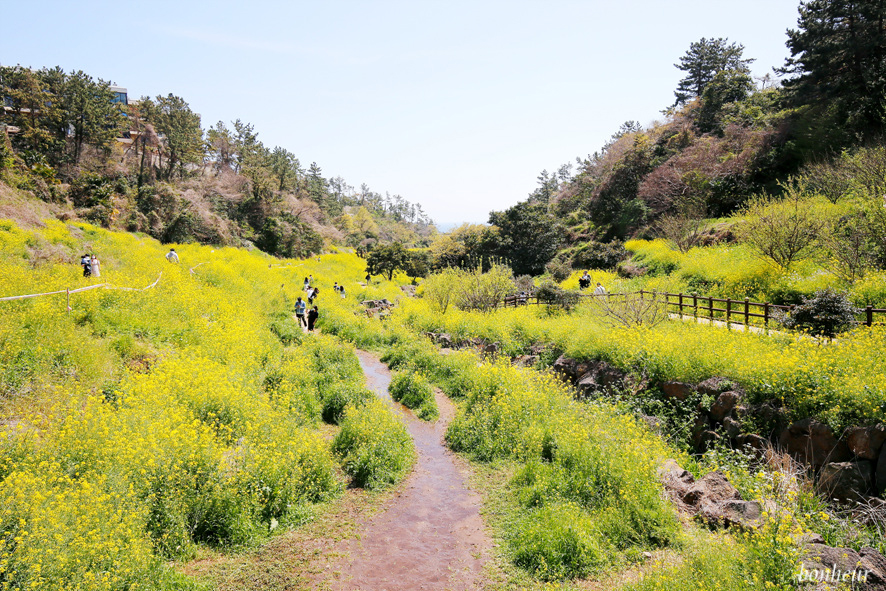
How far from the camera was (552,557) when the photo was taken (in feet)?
24.0

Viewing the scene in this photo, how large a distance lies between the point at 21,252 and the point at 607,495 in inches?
901

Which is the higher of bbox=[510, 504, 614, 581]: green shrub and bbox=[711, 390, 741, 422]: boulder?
bbox=[711, 390, 741, 422]: boulder

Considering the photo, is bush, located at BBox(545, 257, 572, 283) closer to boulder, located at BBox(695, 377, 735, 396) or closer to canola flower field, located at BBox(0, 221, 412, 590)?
canola flower field, located at BBox(0, 221, 412, 590)

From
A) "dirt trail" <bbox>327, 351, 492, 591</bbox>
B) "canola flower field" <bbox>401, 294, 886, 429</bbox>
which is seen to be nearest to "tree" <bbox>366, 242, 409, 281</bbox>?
Answer: "canola flower field" <bbox>401, 294, 886, 429</bbox>

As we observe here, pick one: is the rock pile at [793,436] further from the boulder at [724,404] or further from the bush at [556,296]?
the bush at [556,296]

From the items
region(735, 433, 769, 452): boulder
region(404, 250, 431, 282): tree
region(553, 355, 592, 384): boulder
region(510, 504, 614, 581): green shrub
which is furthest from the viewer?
region(404, 250, 431, 282): tree

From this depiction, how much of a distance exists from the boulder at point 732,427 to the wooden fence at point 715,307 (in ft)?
14.3

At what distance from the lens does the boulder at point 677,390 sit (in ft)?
38.9

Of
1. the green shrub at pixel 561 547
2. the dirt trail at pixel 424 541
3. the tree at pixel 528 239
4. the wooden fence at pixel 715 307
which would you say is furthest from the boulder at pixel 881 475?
the tree at pixel 528 239

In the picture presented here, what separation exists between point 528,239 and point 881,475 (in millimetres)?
37268

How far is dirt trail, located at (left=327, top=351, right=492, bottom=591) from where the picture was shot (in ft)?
23.6

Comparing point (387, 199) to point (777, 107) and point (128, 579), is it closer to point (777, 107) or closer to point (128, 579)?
point (777, 107)

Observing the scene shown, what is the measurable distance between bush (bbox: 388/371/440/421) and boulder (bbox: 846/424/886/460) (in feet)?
34.2

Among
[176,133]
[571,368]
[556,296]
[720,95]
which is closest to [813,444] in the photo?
[571,368]
